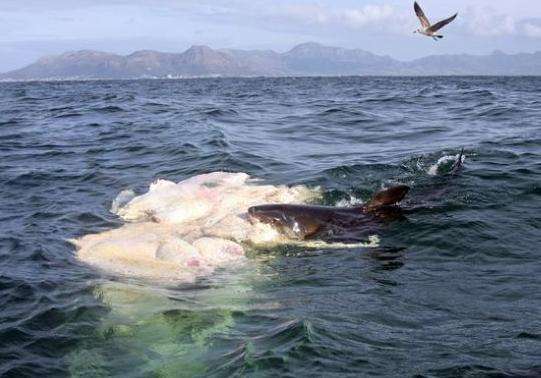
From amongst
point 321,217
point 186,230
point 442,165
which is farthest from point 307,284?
point 442,165

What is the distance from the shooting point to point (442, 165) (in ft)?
44.7

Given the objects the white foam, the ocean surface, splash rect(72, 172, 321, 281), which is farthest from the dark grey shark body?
the white foam

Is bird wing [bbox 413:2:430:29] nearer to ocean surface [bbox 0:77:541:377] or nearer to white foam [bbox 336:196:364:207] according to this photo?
ocean surface [bbox 0:77:541:377]

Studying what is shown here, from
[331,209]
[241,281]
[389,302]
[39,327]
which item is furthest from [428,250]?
[39,327]

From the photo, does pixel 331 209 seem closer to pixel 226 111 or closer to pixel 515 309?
pixel 515 309

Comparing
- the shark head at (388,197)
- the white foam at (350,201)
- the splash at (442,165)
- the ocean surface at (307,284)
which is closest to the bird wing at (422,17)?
the ocean surface at (307,284)

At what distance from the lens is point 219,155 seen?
16.0 metres

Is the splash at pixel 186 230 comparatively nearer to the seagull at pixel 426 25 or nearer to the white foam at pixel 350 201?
the white foam at pixel 350 201

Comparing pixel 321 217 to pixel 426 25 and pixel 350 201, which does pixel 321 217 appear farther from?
pixel 426 25

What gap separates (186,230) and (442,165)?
6819 mm

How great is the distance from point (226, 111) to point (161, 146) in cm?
1045

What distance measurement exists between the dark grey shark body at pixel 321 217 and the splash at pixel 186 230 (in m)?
0.20

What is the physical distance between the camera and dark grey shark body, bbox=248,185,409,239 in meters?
9.48

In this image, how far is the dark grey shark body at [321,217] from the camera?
9.48 metres
